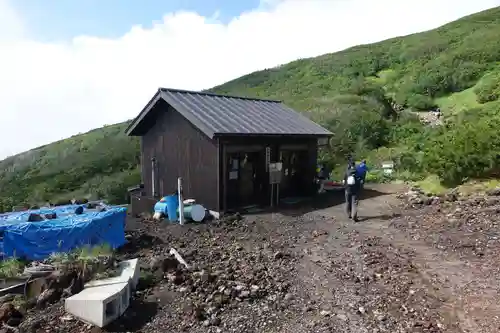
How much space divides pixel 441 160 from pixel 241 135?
23.8 ft

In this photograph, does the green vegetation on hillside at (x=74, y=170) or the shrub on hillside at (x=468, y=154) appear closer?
the shrub on hillside at (x=468, y=154)

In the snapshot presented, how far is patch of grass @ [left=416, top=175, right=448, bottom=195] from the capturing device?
14.9 metres

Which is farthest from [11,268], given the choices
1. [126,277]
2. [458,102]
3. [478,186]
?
[458,102]

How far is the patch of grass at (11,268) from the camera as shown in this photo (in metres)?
8.78

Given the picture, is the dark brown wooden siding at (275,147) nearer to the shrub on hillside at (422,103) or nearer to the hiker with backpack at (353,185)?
the hiker with backpack at (353,185)

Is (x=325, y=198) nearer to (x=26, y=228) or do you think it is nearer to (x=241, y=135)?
(x=241, y=135)

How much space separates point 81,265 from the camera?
803 centimetres

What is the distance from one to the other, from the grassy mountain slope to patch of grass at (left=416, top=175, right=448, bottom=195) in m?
0.44

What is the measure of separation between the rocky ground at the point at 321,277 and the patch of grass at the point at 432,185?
6.64 feet

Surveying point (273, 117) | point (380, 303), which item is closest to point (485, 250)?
point (380, 303)

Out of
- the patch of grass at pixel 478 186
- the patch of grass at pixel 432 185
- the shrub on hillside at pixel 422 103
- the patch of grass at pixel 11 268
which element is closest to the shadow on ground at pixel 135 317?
the patch of grass at pixel 11 268

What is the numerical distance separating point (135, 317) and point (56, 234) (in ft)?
13.5

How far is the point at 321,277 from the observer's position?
8.25 meters

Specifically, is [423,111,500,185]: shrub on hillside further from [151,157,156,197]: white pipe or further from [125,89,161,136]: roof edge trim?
[151,157,156,197]: white pipe
